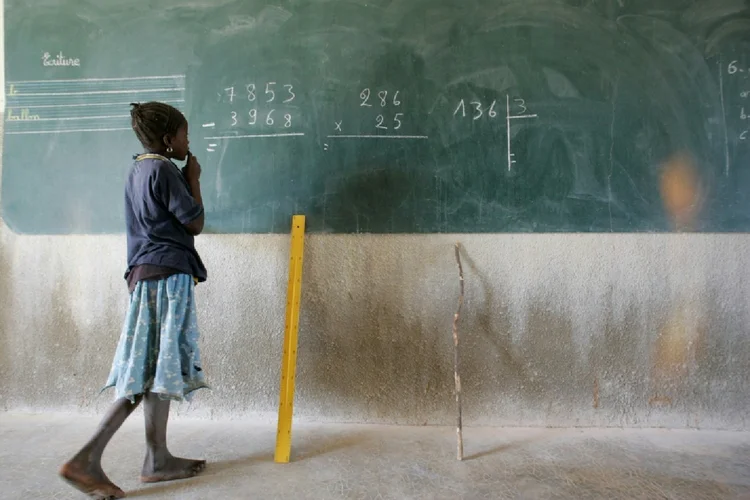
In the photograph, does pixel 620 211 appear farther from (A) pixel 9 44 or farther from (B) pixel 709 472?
(A) pixel 9 44

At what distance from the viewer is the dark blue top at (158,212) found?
6.36ft

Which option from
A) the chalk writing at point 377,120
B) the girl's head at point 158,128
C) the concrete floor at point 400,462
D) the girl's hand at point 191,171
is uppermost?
the chalk writing at point 377,120

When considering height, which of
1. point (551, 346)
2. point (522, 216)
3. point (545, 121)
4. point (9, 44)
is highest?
point (9, 44)

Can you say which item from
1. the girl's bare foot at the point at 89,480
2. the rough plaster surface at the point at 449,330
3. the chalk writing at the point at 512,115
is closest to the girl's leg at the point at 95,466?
the girl's bare foot at the point at 89,480

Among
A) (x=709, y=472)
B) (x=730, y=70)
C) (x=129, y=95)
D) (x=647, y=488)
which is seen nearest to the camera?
(x=647, y=488)

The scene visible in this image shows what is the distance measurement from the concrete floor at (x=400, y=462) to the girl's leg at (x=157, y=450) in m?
0.05

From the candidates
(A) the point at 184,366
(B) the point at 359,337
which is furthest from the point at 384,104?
(A) the point at 184,366

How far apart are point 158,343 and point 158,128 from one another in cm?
92

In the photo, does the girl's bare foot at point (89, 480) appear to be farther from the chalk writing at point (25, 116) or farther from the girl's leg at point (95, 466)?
the chalk writing at point (25, 116)

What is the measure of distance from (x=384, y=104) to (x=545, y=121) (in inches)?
35.4

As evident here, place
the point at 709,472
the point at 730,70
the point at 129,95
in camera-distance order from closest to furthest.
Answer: the point at 709,472 → the point at 730,70 → the point at 129,95

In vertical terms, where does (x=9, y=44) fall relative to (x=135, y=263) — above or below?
above

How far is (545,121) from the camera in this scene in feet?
8.48

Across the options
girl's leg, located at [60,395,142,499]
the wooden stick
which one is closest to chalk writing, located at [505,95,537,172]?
the wooden stick
